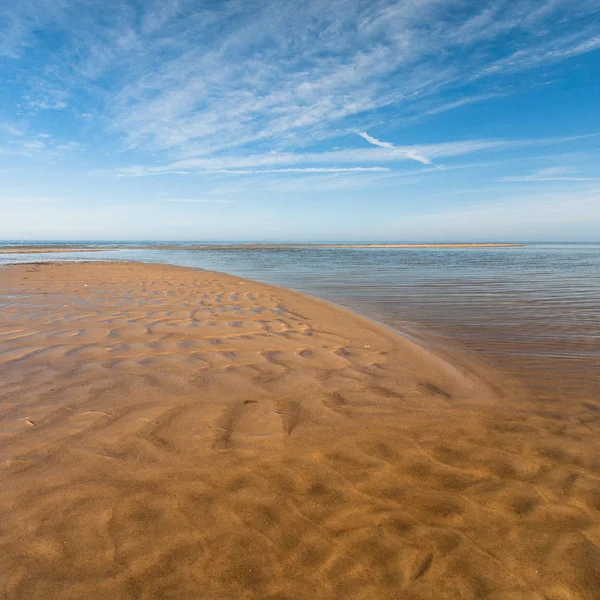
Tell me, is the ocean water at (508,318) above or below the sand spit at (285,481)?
above

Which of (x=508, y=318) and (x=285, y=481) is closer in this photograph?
(x=285, y=481)

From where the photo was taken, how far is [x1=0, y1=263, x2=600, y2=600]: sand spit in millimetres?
1980

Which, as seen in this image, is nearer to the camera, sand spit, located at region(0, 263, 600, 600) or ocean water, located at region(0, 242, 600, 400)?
sand spit, located at region(0, 263, 600, 600)

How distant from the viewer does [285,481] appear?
107 inches

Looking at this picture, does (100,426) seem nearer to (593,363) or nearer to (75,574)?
(75,574)

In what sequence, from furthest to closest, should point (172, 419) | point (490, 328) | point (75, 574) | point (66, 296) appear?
point (66, 296), point (490, 328), point (172, 419), point (75, 574)

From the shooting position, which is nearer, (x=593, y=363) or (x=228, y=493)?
(x=228, y=493)

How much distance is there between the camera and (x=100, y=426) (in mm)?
3414

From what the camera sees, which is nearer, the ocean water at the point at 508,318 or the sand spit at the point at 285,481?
the sand spit at the point at 285,481

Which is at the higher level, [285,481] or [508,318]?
[508,318]

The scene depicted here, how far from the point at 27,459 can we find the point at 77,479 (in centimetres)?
54

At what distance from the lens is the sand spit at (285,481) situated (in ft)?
6.50

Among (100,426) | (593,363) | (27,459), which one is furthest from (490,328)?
(27,459)

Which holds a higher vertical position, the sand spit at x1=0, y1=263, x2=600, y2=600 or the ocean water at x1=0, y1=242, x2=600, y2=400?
the ocean water at x1=0, y1=242, x2=600, y2=400
